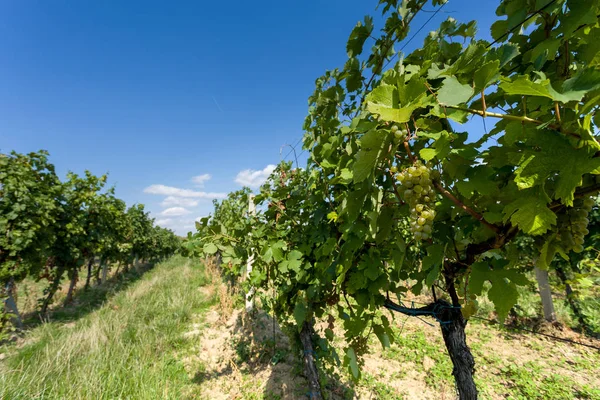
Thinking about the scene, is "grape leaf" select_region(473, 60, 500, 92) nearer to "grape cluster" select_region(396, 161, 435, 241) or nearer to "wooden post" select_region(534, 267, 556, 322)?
"grape cluster" select_region(396, 161, 435, 241)

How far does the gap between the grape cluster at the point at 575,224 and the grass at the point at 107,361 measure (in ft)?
14.5

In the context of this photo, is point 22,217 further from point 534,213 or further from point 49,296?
point 534,213

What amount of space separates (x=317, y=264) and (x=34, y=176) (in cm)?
895

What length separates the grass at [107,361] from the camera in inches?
136

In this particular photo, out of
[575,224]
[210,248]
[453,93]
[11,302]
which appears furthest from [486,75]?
[11,302]

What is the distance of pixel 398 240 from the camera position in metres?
1.19

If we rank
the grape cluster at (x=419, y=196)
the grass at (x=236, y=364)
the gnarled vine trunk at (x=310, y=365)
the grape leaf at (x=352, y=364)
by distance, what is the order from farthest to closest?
the grass at (x=236, y=364) < the gnarled vine trunk at (x=310, y=365) < the grape leaf at (x=352, y=364) < the grape cluster at (x=419, y=196)

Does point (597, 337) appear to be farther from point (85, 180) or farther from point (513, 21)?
point (85, 180)

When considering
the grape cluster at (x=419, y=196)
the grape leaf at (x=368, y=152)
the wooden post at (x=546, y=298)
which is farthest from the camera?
the wooden post at (x=546, y=298)

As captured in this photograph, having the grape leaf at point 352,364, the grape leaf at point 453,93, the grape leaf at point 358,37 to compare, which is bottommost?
the grape leaf at point 352,364

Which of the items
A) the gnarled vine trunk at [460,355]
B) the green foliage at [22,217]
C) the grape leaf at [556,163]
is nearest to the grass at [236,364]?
the green foliage at [22,217]

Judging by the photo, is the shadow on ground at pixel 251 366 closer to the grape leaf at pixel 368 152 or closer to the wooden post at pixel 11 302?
the grape leaf at pixel 368 152

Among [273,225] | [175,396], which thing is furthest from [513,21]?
[175,396]

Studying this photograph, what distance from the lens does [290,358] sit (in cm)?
452
